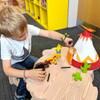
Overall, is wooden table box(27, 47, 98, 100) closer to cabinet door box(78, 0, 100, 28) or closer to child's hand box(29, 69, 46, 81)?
child's hand box(29, 69, 46, 81)

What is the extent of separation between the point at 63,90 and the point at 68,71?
17 centimetres

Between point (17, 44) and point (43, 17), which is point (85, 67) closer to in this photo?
point (17, 44)

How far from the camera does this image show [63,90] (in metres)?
0.72

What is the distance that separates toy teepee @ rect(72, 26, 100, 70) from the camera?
2.59 feet

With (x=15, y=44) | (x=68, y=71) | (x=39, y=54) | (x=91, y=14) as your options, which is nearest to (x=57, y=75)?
(x=68, y=71)

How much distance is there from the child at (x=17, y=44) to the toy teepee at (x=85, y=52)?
0.44 feet

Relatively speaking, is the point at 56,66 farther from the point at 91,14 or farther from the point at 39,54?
the point at 91,14

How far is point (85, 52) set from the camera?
2.64ft

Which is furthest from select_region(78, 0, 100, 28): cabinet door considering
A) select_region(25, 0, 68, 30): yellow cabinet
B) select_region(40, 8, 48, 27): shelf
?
A: select_region(40, 8, 48, 27): shelf

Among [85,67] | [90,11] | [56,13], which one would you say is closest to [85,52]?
[85,67]

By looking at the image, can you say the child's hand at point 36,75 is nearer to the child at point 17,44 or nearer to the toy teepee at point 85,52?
the child at point 17,44

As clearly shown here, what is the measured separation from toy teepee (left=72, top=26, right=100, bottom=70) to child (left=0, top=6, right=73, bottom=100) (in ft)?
0.44

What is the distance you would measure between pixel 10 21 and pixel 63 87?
1.68 feet

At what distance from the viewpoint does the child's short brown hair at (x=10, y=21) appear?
0.69 meters
